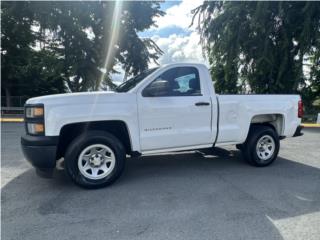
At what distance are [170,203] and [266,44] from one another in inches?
580

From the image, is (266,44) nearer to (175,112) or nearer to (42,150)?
(175,112)

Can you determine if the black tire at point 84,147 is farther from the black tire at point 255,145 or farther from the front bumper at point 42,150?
the black tire at point 255,145

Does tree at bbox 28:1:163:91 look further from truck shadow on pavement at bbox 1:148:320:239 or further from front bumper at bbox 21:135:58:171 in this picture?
front bumper at bbox 21:135:58:171

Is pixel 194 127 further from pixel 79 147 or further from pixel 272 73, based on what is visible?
pixel 272 73

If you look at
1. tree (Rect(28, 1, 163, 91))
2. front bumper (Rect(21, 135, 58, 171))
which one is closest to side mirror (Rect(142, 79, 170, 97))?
front bumper (Rect(21, 135, 58, 171))

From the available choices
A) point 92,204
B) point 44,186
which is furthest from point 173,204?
point 44,186

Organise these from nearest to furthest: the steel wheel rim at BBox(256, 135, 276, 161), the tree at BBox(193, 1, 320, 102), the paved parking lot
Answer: the paved parking lot
the steel wheel rim at BBox(256, 135, 276, 161)
the tree at BBox(193, 1, 320, 102)

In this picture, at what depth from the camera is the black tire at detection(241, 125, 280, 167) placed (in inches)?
230

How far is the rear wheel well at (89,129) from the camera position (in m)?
4.71

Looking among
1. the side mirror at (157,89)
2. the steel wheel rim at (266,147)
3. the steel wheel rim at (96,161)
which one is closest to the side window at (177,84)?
the side mirror at (157,89)

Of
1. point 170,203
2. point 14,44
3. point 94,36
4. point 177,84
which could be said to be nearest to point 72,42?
point 94,36

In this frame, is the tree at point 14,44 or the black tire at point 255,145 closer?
the black tire at point 255,145

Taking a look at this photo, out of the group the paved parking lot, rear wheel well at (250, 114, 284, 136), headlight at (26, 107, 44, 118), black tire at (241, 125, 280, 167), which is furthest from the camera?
rear wheel well at (250, 114, 284, 136)

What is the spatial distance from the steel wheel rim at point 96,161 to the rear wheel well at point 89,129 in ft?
1.19
